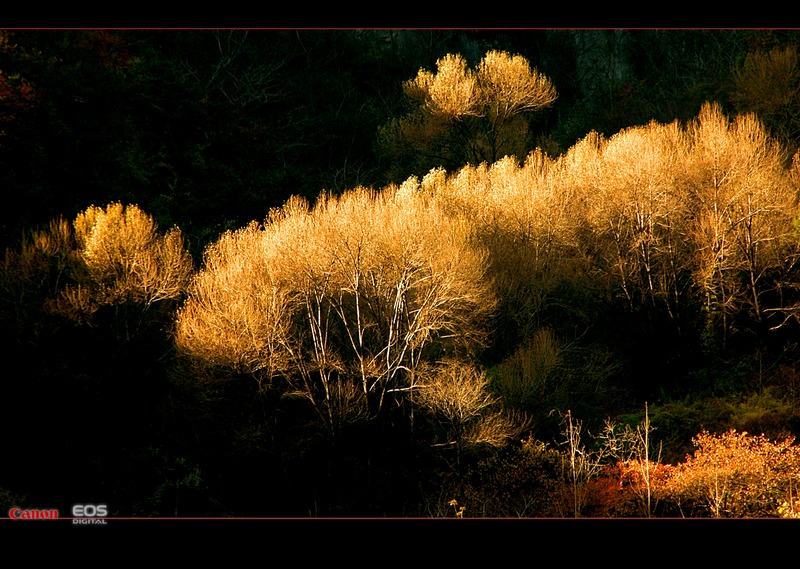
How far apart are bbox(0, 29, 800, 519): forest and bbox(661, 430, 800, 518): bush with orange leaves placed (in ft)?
0.31

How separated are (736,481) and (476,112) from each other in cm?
3015

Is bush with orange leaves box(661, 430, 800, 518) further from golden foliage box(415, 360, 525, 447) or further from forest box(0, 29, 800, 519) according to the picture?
golden foliage box(415, 360, 525, 447)

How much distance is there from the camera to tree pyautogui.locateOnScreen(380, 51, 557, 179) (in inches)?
1791

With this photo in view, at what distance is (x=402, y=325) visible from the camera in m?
28.9

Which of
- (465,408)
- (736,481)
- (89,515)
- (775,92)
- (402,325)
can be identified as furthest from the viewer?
(775,92)

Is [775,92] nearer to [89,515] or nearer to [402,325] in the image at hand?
[402,325]

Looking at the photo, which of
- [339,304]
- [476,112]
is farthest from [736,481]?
[476,112]

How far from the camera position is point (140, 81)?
40.1 metres

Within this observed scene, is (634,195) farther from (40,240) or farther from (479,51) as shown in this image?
(479,51)

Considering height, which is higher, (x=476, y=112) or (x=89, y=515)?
(x=476, y=112)

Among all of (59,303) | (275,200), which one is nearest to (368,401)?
(59,303)

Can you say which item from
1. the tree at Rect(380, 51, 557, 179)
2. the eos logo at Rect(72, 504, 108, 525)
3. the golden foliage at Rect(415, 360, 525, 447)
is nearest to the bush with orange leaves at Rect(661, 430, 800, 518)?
the golden foliage at Rect(415, 360, 525, 447)

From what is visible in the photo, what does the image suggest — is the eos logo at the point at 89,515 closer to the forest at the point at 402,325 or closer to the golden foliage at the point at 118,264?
the forest at the point at 402,325

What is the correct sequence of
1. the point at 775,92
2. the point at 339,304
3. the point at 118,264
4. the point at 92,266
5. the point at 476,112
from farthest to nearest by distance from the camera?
the point at 476,112, the point at 775,92, the point at 339,304, the point at 118,264, the point at 92,266
